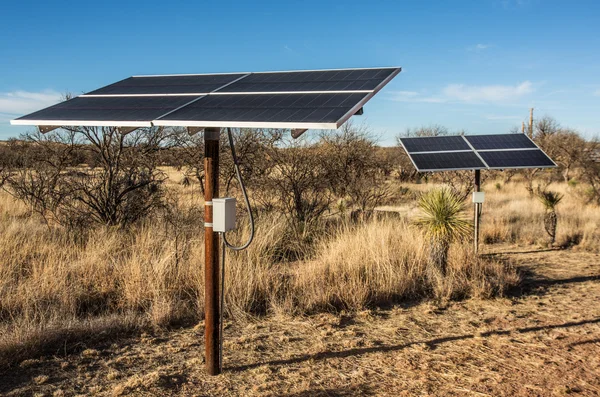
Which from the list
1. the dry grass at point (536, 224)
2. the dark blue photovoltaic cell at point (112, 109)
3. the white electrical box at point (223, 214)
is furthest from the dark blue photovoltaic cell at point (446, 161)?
the white electrical box at point (223, 214)

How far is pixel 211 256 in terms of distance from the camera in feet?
13.9

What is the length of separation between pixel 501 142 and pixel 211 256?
882 centimetres

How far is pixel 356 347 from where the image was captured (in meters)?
5.09

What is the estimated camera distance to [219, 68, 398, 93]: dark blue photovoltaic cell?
4.57 metres

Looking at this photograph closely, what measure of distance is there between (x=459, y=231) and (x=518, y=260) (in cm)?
237

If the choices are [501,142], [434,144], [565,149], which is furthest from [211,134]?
[565,149]

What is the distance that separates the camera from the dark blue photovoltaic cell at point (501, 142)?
10.6m

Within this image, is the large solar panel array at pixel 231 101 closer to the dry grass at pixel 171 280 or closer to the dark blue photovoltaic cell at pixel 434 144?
the dry grass at pixel 171 280

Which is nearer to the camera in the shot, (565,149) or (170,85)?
(170,85)

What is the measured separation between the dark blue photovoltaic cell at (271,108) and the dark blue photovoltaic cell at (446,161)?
557 centimetres

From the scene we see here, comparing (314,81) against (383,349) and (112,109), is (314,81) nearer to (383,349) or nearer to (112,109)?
(112,109)

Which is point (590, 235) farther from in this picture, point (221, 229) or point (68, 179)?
point (68, 179)

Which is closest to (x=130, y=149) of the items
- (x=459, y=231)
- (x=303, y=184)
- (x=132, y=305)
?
(x=303, y=184)

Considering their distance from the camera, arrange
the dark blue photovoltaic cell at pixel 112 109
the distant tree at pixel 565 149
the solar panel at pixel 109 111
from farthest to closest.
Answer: the distant tree at pixel 565 149 → the dark blue photovoltaic cell at pixel 112 109 → the solar panel at pixel 109 111
